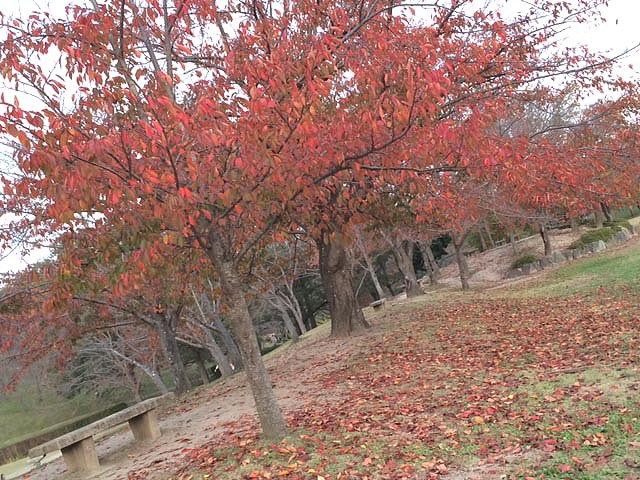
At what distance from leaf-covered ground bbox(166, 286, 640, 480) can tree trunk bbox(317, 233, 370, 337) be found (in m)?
3.08

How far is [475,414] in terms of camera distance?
5008 mm

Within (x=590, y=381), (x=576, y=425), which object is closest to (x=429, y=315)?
(x=590, y=381)

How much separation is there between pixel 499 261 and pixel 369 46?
2564 cm

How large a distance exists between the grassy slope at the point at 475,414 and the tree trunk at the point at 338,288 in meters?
2.66

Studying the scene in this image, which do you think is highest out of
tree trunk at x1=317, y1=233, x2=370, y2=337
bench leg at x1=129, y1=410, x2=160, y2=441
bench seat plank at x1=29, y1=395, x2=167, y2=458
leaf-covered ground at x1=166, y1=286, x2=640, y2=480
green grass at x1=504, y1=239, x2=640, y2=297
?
tree trunk at x1=317, y1=233, x2=370, y2=337

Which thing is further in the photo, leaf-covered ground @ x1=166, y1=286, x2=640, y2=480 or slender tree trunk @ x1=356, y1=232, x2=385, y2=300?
slender tree trunk @ x1=356, y1=232, x2=385, y2=300

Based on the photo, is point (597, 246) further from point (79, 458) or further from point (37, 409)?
point (37, 409)

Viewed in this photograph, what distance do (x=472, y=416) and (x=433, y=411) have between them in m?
0.52

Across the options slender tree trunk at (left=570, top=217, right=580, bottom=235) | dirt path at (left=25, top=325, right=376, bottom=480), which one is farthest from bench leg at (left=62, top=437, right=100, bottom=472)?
slender tree trunk at (left=570, top=217, right=580, bottom=235)

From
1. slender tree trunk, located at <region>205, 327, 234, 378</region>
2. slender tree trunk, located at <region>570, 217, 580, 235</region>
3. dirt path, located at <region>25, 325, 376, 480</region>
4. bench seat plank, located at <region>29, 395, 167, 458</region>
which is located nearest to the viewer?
bench seat plank, located at <region>29, 395, 167, 458</region>

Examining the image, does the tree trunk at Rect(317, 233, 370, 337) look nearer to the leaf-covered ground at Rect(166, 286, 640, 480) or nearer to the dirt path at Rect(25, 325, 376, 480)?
the dirt path at Rect(25, 325, 376, 480)

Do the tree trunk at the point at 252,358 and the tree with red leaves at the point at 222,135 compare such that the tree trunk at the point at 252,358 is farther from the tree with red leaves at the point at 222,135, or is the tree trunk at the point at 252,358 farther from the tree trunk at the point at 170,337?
the tree trunk at the point at 170,337

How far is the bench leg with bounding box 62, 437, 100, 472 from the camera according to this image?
244 inches

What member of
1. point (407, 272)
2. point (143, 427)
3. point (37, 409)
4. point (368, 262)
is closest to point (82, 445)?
point (143, 427)
